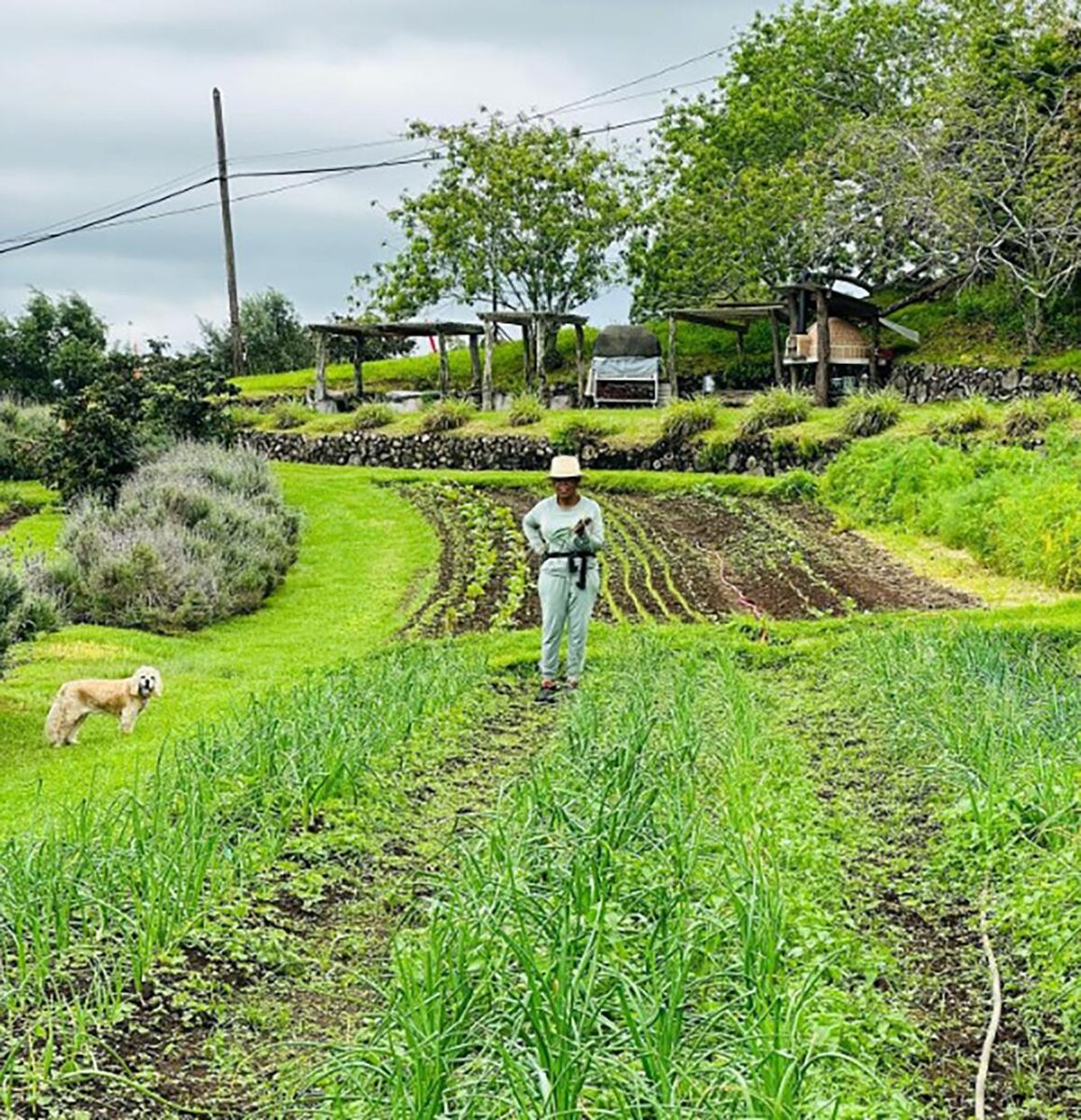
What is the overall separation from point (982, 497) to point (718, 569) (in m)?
2.86

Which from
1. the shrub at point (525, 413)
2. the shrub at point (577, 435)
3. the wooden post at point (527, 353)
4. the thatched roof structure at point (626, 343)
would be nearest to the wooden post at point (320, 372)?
the wooden post at point (527, 353)

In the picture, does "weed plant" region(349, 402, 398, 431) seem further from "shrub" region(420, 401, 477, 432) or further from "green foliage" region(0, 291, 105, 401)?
"green foliage" region(0, 291, 105, 401)

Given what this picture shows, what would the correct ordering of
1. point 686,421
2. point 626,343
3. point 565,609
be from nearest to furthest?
point 565,609 → point 686,421 → point 626,343

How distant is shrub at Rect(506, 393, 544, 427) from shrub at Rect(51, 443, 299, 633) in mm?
7847

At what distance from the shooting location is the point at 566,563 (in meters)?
9.07

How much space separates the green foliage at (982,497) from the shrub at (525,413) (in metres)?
7.38

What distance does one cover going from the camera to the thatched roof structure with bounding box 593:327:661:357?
103 ft

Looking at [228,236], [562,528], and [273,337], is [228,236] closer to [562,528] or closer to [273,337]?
[273,337]

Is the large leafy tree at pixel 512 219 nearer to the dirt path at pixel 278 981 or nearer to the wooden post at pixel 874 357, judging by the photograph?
the wooden post at pixel 874 357

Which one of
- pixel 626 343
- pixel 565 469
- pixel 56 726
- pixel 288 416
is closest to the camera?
pixel 56 726

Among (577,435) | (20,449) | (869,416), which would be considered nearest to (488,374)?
(577,435)

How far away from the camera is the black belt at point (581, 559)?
353 inches

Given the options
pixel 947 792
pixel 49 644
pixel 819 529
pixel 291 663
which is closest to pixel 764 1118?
pixel 947 792

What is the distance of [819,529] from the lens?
16.7 metres
